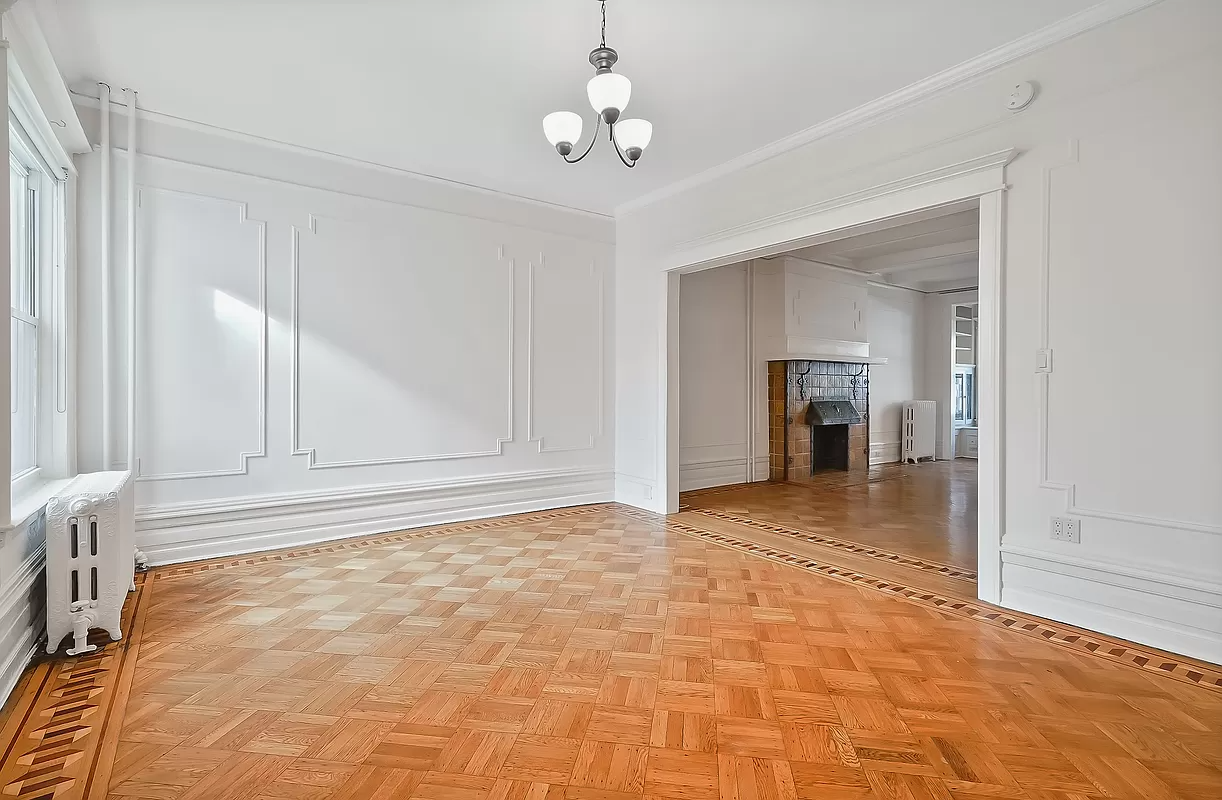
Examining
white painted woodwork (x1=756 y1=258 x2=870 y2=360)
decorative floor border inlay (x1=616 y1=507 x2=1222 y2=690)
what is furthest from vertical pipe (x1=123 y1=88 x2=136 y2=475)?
white painted woodwork (x1=756 y1=258 x2=870 y2=360)

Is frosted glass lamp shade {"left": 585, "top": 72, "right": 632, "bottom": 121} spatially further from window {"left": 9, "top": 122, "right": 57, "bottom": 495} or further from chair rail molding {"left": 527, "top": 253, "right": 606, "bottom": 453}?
chair rail molding {"left": 527, "top": 253, "right": 606, "bottom": 453}

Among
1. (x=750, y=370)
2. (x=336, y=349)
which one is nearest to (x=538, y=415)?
(x=336, y=349)

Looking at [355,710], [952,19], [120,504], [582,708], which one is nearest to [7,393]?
[120,504]

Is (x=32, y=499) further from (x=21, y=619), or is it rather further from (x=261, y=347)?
(x=261, y=347)

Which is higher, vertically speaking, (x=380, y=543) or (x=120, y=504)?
(x=120, y=504)

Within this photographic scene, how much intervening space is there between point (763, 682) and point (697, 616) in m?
0.74

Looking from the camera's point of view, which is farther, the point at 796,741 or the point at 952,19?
the point at 952,19

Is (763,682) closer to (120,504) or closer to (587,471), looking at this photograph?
(120,504)

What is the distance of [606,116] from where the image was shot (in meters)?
2.87

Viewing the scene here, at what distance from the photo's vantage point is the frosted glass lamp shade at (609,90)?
2795mm

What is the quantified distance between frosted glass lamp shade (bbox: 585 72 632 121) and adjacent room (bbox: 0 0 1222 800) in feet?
0.09

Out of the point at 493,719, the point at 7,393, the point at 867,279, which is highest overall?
the point at 867,279

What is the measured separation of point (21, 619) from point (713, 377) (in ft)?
19.9

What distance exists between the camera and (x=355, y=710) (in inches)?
88.6
